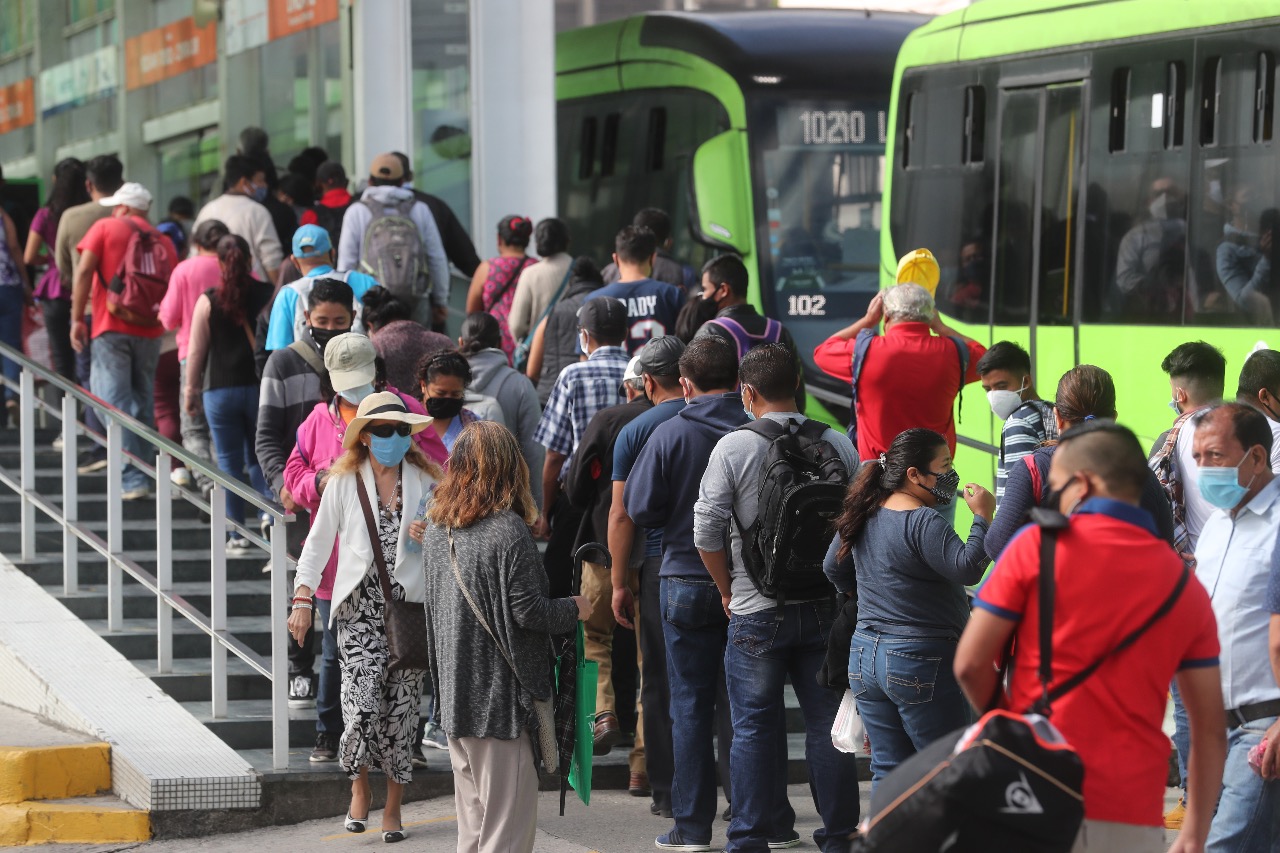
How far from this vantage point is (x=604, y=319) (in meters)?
8.32

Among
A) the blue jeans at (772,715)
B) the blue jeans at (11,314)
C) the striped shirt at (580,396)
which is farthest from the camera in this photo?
the blue jeans at (11,314)

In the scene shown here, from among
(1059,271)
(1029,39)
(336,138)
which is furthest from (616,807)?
(336,138)

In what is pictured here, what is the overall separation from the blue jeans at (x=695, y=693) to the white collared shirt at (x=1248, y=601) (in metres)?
2.12

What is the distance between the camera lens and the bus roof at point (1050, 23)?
10.2 meters

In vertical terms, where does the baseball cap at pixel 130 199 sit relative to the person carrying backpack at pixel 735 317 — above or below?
above

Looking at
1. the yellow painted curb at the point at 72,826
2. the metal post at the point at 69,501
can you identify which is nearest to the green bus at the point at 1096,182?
the metal post at the point at 69,501

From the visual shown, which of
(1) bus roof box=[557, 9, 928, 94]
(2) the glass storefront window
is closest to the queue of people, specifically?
(2) the glass storefront window

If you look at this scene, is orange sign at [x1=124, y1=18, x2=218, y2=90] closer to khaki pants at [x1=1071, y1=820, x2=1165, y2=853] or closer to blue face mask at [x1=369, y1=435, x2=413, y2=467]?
blue face mask at [x1=369, y1=435, x2=413, y2=467]

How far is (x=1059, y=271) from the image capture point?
1140 centimetres

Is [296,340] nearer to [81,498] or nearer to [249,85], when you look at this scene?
[81,498]

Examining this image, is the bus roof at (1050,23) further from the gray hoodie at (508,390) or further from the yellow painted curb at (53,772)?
the yellow painted curb at (53,772)

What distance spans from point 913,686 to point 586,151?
1195cm

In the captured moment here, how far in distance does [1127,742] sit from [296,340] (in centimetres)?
558

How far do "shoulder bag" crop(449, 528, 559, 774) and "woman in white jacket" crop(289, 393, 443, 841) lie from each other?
1077 mm
